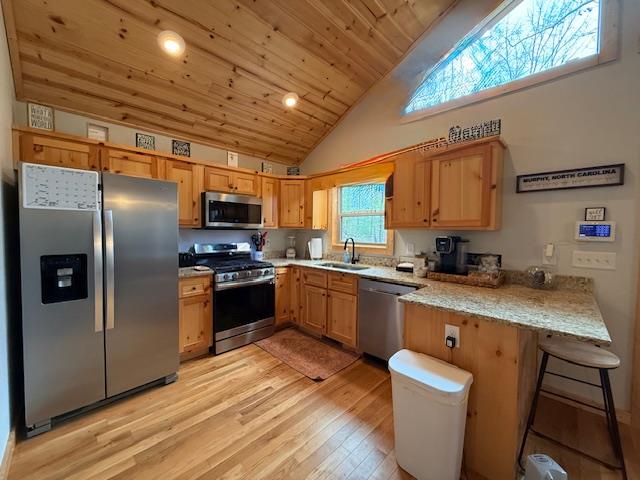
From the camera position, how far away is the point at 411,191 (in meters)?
2.58

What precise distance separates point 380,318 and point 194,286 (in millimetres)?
1889

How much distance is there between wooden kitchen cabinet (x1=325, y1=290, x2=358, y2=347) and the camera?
278 cm

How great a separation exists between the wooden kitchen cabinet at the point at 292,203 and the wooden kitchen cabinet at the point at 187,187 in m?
1.15

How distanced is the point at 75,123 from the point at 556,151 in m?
4.29

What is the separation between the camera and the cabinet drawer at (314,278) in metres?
3.10

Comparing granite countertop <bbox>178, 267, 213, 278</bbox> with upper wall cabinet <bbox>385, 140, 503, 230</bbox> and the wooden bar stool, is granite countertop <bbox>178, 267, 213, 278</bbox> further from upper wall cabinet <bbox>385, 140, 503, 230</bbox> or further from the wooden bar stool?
the wooden bar stool

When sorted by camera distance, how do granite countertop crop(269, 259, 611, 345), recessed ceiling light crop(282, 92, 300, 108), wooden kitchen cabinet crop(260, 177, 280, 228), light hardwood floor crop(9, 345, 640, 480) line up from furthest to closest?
wooden kitchen cabinet crop(260, 177, 280, 228)
recessed ceiling light crop(282, 92, 300, 108)
light hardwood floor crop(9, 345, 640, 480)
granite countertop crop(269, 259, 611, 345)

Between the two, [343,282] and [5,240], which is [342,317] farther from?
[5,240]

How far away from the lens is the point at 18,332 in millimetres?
1891

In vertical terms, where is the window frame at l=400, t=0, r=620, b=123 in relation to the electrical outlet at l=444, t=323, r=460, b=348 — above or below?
above

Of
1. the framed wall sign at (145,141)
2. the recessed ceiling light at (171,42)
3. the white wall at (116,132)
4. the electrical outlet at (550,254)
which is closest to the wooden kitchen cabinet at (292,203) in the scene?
the white wall at (116,132)

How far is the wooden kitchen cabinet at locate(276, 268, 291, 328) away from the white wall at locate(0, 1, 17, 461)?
2.24m

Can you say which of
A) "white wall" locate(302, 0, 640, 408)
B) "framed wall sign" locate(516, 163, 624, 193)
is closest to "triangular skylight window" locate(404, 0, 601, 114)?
"white wall" locate(302, 0, 640, 408)

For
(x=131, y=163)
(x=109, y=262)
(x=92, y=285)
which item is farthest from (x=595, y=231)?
(x=131, y=163)
